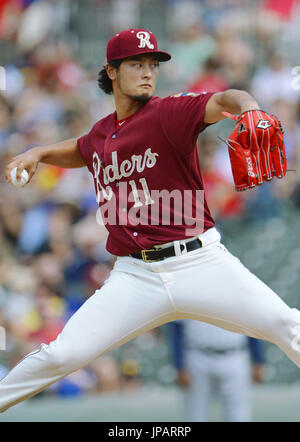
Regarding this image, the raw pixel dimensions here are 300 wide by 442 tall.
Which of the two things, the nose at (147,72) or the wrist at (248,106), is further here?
the nose at (147,72)

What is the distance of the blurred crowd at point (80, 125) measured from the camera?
20.1ft

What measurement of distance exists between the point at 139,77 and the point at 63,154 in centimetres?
64

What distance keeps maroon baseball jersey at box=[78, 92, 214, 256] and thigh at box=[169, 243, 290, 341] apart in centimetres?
17

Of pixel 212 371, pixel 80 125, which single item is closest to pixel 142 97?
pixel 212 371

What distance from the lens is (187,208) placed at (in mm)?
3238

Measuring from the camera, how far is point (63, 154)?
3666 mm

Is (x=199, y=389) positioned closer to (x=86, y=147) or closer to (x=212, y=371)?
(x=212, y=371)

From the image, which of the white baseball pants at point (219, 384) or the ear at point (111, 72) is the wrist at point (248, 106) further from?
the white baseball pants at point (219, 384)

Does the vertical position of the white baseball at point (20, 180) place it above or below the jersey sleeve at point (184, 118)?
below

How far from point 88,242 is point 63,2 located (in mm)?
4138

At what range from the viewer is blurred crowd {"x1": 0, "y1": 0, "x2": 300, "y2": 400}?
612 centimetres

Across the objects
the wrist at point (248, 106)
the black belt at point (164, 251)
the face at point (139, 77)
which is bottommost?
the black belt at point (164, 251)

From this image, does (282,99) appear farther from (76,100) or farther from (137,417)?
(137,417)

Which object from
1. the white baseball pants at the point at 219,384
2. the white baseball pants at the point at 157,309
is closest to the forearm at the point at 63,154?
the white baseball pants at the point at 157,309
